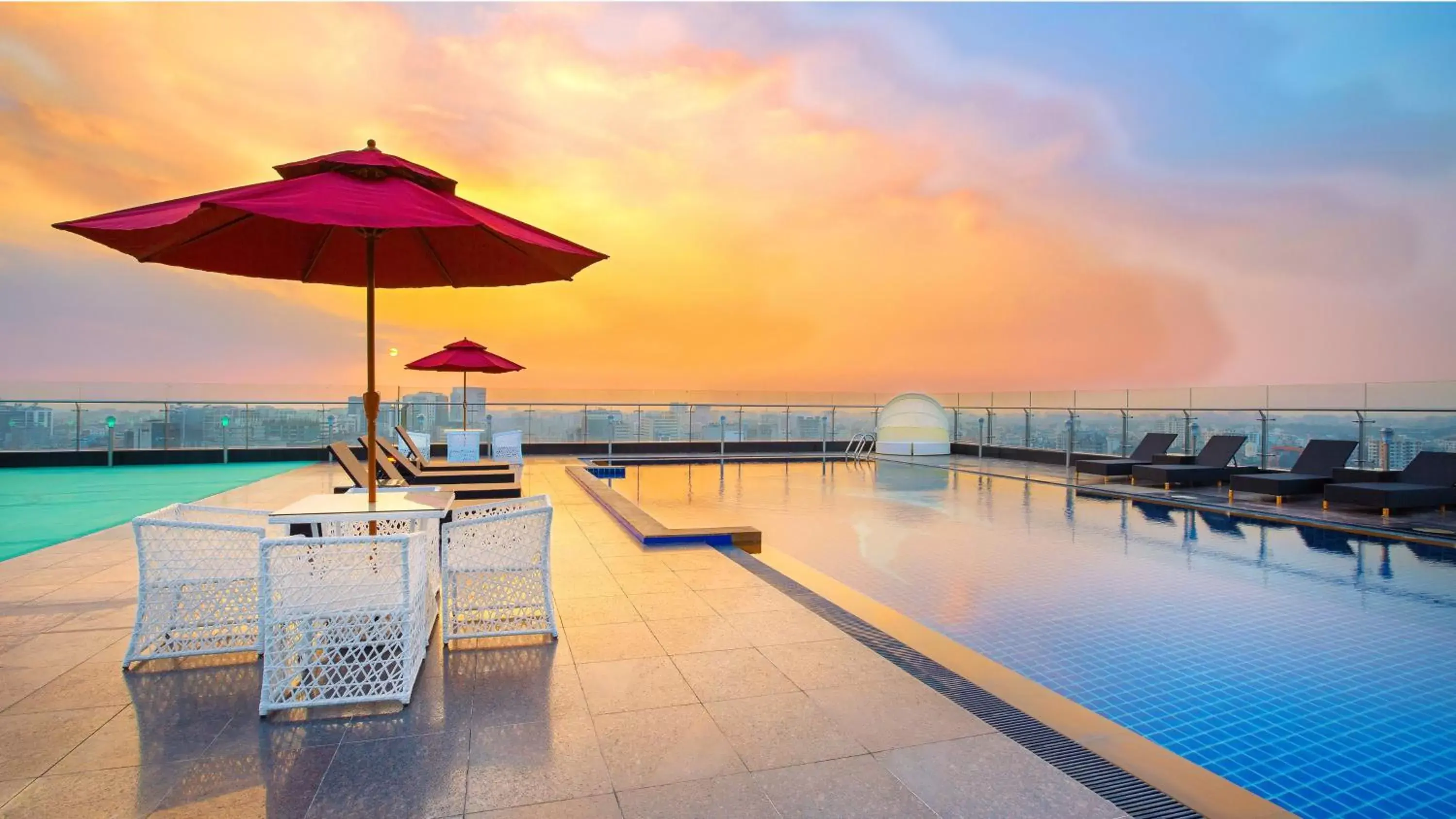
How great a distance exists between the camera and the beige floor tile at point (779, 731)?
2277 mm

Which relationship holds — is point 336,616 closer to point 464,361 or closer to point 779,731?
point 779,731

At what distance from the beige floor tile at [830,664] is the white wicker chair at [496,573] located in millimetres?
1168

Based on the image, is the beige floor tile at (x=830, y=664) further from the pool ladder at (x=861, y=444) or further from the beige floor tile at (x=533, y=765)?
the pool ladder at (x=861, y=444)

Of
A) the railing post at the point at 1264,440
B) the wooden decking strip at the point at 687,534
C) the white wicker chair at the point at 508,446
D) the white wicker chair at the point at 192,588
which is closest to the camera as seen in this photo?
the white wicker chair at the point at 192,588

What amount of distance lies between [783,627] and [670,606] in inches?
28.7

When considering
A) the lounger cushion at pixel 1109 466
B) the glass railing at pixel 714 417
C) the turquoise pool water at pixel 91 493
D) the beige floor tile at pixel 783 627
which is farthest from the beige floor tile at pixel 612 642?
the lounger cushion at pixel 1109 466

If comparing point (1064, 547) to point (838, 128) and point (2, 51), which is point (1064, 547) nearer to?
point (838, 128)

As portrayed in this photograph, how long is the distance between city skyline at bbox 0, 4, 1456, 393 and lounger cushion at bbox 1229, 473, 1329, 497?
10.5ft

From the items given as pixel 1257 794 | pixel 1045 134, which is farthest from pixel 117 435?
pixel 1045 134

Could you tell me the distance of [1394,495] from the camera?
8484 mm

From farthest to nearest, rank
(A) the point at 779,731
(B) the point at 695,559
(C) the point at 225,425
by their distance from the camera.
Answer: (C) the point at 225,425 → (B) the point at 695,559 → (A) the point at 779,731

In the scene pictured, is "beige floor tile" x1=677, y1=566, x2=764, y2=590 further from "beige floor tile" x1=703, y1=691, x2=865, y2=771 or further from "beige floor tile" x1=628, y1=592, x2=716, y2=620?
"beige floor tile" x1=703, y1=691, x2=865, y2=771

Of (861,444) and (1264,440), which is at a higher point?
(1264,440)

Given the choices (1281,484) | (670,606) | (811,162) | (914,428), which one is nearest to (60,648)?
(670,606)
